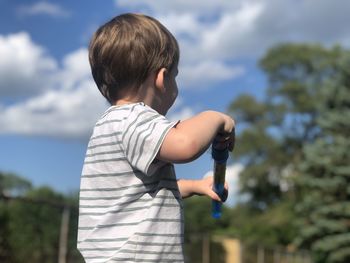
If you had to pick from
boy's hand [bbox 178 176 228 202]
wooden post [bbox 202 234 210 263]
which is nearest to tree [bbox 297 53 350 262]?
wooden post [bbox 202 234 210 263]

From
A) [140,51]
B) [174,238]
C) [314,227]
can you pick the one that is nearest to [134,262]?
[174,238]

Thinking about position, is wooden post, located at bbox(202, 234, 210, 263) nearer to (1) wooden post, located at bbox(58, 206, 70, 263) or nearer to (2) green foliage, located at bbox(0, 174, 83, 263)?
(2) green foliage, located at bbox(0, 174, 83, 263)

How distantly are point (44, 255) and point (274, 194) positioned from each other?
2799 cm

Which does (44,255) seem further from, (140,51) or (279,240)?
(279,240)

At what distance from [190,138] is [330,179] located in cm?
2134

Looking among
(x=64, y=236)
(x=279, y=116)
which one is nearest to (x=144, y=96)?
(x=64, y=236)

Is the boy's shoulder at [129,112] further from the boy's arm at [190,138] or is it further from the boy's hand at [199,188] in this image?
the boy's hand at [199,188]

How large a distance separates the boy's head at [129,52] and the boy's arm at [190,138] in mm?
214

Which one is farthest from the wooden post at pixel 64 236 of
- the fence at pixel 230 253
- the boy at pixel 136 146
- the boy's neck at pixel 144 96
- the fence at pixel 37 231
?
the boy's neck at pixel 144 96

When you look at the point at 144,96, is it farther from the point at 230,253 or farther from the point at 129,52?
the point at 230,253

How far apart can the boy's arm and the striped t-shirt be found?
3 centimetres

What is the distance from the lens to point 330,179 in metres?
22.5

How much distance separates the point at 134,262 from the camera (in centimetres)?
193

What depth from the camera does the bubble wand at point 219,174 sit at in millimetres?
2115
